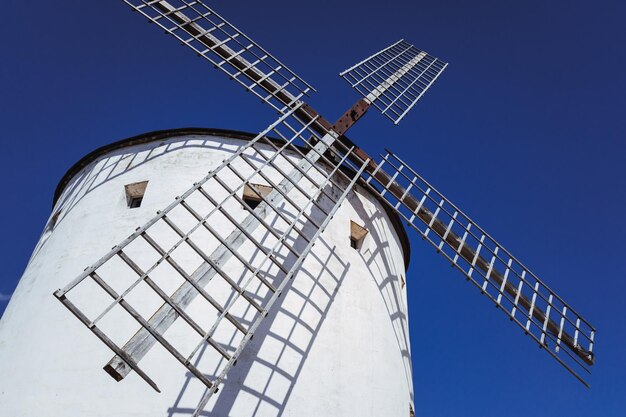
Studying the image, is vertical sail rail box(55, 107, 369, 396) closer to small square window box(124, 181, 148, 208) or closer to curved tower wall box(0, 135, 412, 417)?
curved tower wall box(0, 135, 412, 417)

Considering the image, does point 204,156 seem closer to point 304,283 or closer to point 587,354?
point 304,283

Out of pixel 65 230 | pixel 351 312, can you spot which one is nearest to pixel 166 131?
pixel 65 230

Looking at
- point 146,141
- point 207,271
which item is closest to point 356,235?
point 207,271

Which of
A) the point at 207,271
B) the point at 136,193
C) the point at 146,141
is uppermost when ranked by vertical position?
the point at 146,141

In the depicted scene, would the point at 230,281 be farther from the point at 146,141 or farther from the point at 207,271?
the point at 146,141

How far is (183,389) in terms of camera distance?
4.56 m

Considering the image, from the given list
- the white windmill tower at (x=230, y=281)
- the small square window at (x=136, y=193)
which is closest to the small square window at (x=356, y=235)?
the white windmill tower at (x=230, y=281)

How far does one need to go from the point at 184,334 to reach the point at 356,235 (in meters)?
2.68

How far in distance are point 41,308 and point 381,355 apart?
11.6ft

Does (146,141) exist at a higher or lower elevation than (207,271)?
higher

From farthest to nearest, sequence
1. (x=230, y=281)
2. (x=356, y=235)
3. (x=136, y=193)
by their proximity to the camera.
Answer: (x=356, y=235)
(x=136, y=193)
(x=230, y=281)

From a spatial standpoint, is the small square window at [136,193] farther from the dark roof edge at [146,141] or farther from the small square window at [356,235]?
the small square window at [356,235]

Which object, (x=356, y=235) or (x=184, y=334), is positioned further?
(x=356, y=235)

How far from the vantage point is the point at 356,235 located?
22.0 feet
